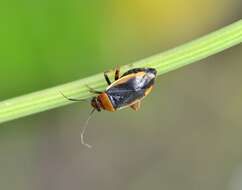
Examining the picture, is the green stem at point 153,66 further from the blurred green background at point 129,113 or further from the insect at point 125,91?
the blurred green background at point 129,113

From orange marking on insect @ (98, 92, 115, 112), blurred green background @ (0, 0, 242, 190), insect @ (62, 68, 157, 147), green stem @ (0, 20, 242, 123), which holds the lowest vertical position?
green stem @ (0, 20, 242, 123)

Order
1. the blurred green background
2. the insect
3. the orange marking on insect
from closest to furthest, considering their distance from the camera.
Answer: the insect, the orange marking on insect, the blurred green background

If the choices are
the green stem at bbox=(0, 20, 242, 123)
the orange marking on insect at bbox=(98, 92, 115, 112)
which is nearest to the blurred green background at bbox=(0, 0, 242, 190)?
the orange marking on insect at bbox=(98, 92, 115, 112)

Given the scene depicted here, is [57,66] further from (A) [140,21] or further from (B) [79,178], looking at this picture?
(B) [79,178]

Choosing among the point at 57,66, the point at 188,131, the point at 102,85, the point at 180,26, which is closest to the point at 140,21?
the point at 180,26

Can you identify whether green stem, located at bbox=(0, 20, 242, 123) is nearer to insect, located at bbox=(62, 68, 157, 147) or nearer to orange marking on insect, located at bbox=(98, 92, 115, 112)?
insect, located at bbox=(62, 68, 157, 147)

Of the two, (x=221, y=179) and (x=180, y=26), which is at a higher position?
(x=180, y=26)
